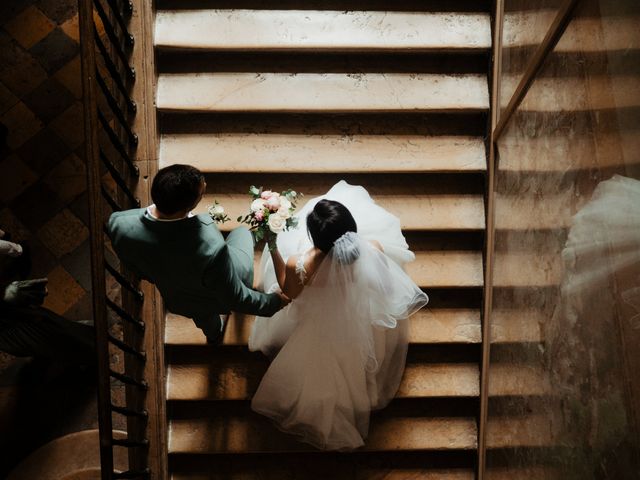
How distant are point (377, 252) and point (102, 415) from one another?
5.40 feet

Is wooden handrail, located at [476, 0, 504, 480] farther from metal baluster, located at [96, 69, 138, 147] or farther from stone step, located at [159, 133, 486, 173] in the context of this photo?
metal baluster, located at [96, 69, 138, 147]

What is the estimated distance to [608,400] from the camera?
2.07 metres

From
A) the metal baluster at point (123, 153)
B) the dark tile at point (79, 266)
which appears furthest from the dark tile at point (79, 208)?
the metal baluster at point (123, 153)

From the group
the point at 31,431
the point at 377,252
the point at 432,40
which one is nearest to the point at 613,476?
the point at 377,252

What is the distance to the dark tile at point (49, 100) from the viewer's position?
5086 mm

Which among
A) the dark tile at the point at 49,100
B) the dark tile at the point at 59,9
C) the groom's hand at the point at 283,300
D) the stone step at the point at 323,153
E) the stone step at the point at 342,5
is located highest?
the dark tile at the point at 59,9

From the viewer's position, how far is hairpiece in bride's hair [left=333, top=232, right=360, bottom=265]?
3215mm

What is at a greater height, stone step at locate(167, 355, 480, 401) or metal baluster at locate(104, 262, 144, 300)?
metal baluster at locate(104, 262, 144, 300)

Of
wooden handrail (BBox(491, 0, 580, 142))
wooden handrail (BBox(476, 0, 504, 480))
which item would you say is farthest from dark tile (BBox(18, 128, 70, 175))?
wooden handrail (BBox(491, 0, 580, 142))

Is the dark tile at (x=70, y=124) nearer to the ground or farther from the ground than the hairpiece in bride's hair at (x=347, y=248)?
farther from the ground

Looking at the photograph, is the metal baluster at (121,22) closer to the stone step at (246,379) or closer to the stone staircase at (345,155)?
the stone staircase at (345,155)

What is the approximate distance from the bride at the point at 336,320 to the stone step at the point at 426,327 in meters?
0.22

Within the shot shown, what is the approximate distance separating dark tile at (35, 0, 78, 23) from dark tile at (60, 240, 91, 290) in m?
1.97

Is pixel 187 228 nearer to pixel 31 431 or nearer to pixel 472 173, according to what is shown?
pixel 472 173
